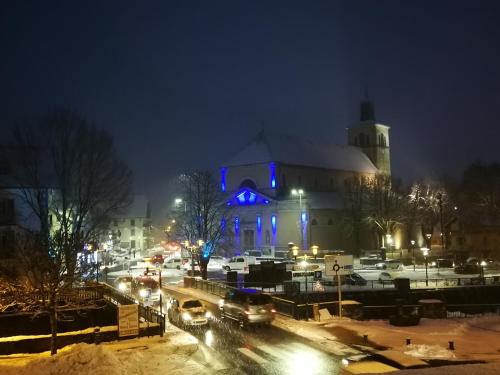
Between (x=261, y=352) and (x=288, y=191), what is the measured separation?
62114mm

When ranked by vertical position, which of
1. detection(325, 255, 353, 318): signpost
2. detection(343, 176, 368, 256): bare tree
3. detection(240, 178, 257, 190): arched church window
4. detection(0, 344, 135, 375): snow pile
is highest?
detection(240, 178, 257, 190): arched church window

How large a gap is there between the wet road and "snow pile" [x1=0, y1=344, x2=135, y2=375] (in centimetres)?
342

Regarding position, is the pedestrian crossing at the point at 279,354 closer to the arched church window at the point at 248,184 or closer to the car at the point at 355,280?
the car at the point at 355,280

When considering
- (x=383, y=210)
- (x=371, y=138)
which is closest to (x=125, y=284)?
(x=383, y=210)

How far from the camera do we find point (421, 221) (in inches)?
3275

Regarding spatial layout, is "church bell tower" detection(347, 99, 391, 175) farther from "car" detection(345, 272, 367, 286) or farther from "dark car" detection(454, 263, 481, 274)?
"car" detection(345, 272, 367, 286)

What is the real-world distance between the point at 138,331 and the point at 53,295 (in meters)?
4.31

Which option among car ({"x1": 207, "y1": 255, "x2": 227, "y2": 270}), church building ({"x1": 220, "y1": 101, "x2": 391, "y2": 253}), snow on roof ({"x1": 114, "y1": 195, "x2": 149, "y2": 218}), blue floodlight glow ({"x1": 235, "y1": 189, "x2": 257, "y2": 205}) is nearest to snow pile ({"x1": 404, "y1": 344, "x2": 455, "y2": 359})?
car ({"x1": 207, "y1": 255, "x2": 227, "y2": 270})

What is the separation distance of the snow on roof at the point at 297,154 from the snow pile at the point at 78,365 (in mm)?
66448

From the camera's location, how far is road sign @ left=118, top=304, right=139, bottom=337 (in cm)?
2131

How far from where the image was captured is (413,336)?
22891 mm

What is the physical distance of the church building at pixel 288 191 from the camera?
244 feet

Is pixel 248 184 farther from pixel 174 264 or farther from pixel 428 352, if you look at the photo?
pixel 428 352

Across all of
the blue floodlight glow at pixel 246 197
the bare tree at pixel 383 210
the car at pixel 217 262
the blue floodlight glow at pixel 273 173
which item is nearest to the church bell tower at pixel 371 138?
the bare tree at pixel 383 210
